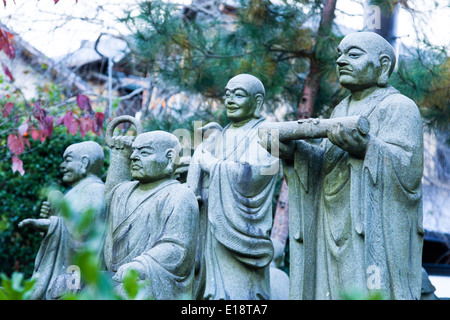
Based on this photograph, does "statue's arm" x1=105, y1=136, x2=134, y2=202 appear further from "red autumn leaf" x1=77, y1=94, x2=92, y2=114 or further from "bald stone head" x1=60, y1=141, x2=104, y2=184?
"red autumn leaf" x1=77, y1=94, x2=92, y2=114

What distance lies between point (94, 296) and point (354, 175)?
11.3 feet

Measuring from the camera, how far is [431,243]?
15.6 metres

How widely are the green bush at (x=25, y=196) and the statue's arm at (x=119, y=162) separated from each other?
515cm

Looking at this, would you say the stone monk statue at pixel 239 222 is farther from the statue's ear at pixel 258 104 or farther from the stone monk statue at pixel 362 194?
the stone monk statue at pixel 362 194

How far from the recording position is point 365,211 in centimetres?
492

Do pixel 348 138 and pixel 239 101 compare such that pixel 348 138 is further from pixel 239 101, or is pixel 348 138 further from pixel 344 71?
pixel 239 101

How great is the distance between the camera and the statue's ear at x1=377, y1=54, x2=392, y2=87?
5453 mm

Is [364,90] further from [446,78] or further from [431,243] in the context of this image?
[431,243]

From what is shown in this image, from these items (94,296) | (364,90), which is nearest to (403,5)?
(364,90)

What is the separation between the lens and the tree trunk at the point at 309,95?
10781 millimetres

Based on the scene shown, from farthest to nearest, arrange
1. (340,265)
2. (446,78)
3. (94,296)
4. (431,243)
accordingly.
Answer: (431,243) → (446,78) → (340,265) → (94,296)

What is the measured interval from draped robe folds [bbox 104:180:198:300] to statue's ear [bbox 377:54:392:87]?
1.67m

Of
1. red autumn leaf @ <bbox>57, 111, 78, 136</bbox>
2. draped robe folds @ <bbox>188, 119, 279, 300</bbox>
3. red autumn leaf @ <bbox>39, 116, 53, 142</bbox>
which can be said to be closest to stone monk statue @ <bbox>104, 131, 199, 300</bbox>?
draped robe folds @ <bbox>188, 119, 279, 300</bbox>

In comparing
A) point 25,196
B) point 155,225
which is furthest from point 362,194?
point 25,196
